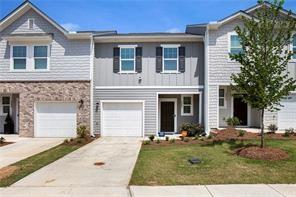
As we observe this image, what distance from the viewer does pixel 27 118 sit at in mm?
21750

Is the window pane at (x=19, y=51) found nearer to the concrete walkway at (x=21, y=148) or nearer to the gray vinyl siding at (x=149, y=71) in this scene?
the gray vinyl siding at (x=149, y=71)

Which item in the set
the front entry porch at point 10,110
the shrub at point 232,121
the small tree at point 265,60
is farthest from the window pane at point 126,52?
the small tree at point 265,60

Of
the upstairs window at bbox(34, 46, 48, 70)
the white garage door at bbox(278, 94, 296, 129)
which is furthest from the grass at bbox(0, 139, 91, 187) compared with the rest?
the white garage door at bbox(278, 94, 296, 129)

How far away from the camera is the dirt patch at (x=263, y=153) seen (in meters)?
12.5

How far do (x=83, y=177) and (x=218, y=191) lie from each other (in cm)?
396

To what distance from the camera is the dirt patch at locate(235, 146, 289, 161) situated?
12.5m

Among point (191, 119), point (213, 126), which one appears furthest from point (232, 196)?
point (191, 119)

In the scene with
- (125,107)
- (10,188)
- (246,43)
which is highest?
(246,43)

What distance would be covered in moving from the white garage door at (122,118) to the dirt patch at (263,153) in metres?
9.46

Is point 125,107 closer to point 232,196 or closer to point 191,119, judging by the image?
point 191,119

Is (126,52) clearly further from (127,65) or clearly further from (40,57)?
(40,57)

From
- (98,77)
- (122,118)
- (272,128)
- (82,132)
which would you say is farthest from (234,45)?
(82,132)

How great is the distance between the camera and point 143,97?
72.2 ft

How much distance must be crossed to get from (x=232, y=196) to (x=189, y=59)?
14.6m
